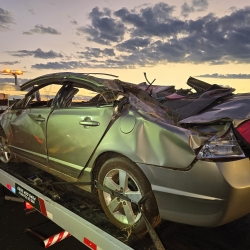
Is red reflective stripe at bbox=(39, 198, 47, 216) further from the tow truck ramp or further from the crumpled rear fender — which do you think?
the crumpled rear fender

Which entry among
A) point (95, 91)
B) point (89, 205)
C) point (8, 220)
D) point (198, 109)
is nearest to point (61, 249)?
point (89, 205)

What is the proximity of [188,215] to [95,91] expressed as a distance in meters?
1.46

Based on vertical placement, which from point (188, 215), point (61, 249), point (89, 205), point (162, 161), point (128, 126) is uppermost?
point (128, 126)

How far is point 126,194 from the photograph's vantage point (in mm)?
2359

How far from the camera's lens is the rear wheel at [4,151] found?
4521 mm

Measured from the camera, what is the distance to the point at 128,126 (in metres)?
2.32

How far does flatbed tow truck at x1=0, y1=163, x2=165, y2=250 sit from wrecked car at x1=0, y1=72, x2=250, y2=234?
13 centimetres

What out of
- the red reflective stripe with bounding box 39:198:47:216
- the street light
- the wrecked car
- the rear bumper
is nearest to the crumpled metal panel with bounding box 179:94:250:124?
the wrecked car

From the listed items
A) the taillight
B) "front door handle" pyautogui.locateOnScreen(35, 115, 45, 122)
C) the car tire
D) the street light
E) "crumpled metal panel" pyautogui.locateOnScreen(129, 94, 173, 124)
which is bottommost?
the car tire

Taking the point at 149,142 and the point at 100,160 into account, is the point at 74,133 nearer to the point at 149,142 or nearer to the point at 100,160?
the point at 100,160

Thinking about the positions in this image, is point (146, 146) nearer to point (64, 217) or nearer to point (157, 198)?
point (157, 198)

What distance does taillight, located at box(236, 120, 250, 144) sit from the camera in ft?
6.60

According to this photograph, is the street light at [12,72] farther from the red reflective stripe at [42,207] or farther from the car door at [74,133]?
the red reflective stripe at [42,207]

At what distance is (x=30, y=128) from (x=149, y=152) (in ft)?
6.55
